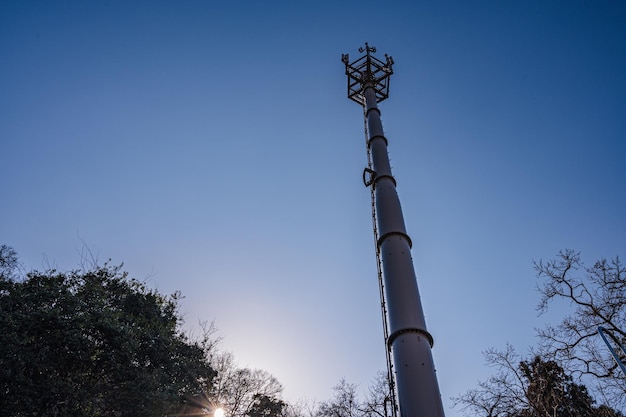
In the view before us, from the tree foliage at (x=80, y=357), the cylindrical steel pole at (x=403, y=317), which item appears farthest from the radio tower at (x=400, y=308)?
the tree foliage at (x=80, y=357)

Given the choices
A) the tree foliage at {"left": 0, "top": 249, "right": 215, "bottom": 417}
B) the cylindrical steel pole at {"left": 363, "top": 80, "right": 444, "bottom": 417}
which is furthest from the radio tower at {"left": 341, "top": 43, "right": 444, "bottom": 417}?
the tree foliage at {"left": 0, "top": 249, "right": 215, "bottom": 417}

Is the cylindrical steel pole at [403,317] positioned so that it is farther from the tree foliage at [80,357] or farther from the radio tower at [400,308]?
the tree foliage at [80,357]

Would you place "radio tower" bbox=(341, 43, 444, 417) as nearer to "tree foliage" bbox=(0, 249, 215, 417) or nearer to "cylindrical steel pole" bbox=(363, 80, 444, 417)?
"cylindrical steel pole" bbox=(363, 80, 444, 417)

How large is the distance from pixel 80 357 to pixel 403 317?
13853 millimetres

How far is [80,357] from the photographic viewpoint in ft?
46.1

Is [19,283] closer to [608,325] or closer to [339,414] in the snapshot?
[339,414]

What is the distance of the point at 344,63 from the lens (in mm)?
15820

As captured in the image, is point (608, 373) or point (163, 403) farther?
point (163, 403)

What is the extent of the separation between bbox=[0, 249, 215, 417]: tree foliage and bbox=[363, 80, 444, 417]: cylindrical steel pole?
13.0 meters

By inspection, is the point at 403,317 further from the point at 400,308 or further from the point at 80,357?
the point at 80,357

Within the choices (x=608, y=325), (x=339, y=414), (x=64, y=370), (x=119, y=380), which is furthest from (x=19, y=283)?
(x=608, y=325)

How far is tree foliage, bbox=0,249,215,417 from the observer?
12859 millimetres

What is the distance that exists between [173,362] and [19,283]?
7.65m

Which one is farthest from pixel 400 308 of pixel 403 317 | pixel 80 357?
pixel 80 357
